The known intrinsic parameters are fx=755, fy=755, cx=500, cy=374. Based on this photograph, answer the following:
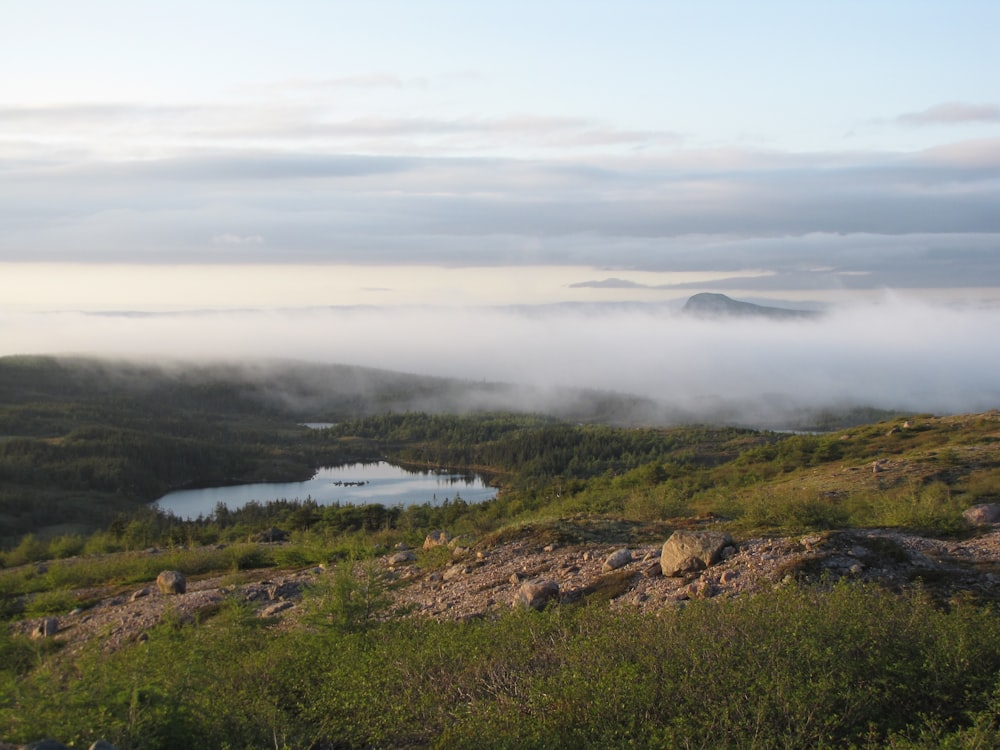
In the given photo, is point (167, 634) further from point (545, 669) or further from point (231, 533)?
point (231, 533)

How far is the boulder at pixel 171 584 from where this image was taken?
19.6 metres

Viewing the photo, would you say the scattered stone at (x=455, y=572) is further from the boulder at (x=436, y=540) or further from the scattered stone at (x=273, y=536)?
the scattered stone at (x=273, y=536)

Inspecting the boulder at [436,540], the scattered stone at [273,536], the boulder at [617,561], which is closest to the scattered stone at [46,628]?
the boulder at [436,540]

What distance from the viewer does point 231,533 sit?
123ft

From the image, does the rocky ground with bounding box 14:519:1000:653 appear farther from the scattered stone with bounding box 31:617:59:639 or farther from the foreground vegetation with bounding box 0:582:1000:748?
the foreground vegetation with bounding box 0:582:1000:748

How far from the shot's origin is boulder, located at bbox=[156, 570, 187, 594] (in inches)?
772

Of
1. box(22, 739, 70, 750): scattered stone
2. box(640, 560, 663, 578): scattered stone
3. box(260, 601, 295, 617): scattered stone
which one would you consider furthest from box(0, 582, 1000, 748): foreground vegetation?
box(260, 601, 295, 617): scattered stone

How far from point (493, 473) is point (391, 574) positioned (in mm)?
108911

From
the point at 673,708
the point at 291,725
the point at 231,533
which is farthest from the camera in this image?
the point at 231,533

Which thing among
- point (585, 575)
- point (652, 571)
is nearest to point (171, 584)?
point (585, 575)

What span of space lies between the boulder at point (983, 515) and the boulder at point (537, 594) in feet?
31.9

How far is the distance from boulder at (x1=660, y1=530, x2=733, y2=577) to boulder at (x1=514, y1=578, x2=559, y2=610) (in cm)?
196

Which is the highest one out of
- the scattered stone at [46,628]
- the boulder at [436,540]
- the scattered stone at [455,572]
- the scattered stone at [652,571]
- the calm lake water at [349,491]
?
the scattered stone at [652,571]

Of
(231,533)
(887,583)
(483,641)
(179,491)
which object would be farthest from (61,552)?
(179,491)
